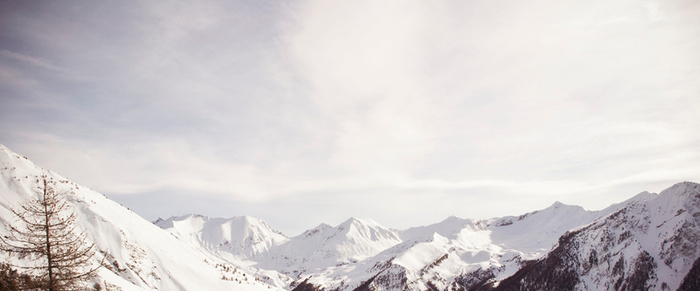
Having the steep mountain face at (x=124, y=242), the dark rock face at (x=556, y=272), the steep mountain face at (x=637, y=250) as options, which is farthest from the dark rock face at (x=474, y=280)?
the steep mountain face at (x=124, y=242)

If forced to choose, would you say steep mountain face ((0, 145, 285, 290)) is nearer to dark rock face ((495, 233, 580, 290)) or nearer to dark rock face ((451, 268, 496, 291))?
dark rock face ((495, 233, 580, 290))

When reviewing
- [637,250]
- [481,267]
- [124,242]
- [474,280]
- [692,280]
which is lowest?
[474,280]

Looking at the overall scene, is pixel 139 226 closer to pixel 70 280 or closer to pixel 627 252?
pixel 70 280

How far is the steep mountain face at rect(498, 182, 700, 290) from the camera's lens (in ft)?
322

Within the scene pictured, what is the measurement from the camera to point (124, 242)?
42.7 metres

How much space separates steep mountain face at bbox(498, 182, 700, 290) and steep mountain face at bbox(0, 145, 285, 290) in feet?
406

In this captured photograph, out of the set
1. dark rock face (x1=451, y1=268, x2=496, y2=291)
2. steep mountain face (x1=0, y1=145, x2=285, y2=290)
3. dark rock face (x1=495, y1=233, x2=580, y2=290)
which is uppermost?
steep mountain face (x1=0, y1=145, x2=285, y2=290)

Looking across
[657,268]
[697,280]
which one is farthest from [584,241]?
[697,280]

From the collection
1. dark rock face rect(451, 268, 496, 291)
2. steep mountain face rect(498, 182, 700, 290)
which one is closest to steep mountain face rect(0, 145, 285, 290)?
steep mountain face rect(498, 182, 700, 290)

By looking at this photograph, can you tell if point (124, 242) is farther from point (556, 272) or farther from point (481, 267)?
point (481, 267)

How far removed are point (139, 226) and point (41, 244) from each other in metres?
40.5


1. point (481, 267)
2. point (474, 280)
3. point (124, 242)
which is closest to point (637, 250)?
point (474, 280)

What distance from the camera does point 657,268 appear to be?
100 meters

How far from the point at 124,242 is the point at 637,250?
483ft
